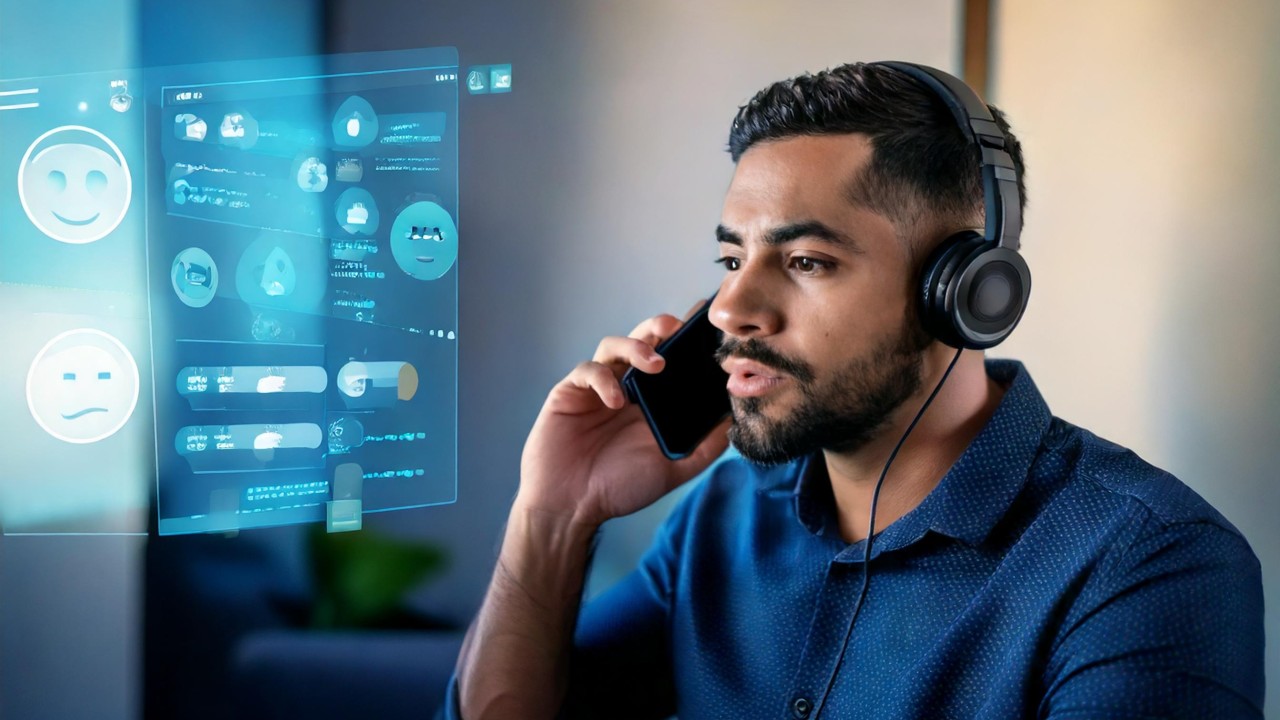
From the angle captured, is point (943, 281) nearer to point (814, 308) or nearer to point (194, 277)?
point (814, 308)

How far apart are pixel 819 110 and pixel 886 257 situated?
0.20m

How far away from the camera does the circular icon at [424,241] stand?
1.03m

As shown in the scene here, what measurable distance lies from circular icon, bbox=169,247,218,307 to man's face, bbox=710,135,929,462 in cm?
57

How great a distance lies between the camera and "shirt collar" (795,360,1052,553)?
0.97m

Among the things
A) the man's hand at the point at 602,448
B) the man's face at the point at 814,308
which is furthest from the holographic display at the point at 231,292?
the man's face at the point at 814,308

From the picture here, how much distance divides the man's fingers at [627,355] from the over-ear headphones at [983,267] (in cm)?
34

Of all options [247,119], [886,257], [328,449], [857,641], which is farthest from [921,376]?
[247,119]

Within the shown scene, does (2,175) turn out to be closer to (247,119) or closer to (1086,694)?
(247,119)

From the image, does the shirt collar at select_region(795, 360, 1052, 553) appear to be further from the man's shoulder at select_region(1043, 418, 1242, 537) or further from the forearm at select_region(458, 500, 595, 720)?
the forearm at select_region(458, 500, 595, 720)

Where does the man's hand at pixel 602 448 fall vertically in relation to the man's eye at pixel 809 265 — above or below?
below

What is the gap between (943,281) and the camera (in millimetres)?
964

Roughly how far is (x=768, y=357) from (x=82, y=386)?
75cm

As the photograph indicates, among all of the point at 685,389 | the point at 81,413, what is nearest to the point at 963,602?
the point at 685,389

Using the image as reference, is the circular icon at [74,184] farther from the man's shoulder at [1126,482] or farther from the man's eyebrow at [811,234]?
the man's shoulder at [1126,482]
